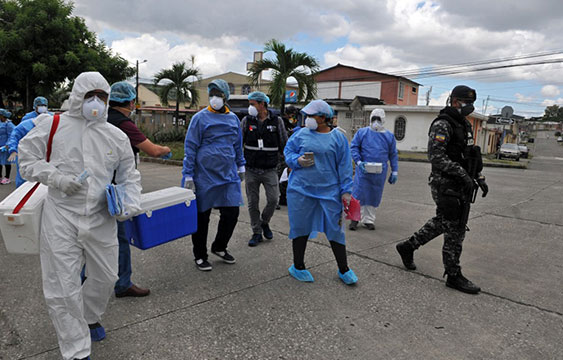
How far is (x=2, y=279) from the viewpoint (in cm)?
382

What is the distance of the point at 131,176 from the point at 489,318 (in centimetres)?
308

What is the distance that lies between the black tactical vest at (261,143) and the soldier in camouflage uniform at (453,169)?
202 centimetres

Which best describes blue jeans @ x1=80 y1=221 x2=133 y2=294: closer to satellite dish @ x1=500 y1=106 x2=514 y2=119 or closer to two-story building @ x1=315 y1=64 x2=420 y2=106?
satellite dish @ x1=500 y1=106 x2=514 y2=119

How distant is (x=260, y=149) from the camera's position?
5.02 metres

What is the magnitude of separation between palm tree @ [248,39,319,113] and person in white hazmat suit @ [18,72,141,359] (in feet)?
41.0

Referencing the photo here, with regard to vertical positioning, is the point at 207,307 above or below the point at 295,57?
below

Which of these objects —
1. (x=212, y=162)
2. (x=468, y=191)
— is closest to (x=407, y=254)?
(x=468, y=191)

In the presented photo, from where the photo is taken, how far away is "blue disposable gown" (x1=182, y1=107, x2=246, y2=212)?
13.0ft

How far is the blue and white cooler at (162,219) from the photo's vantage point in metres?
3.13

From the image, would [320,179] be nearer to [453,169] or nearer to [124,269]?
[453,169]

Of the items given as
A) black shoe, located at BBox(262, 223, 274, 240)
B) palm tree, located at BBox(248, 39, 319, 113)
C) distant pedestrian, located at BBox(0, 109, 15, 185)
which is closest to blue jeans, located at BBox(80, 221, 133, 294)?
black shoe, located at BBox(262, 223, 274, 240)

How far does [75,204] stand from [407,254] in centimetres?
332

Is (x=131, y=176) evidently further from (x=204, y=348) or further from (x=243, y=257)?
(x=243, y=257)

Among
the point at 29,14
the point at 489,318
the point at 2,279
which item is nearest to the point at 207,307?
the point at 2,279
